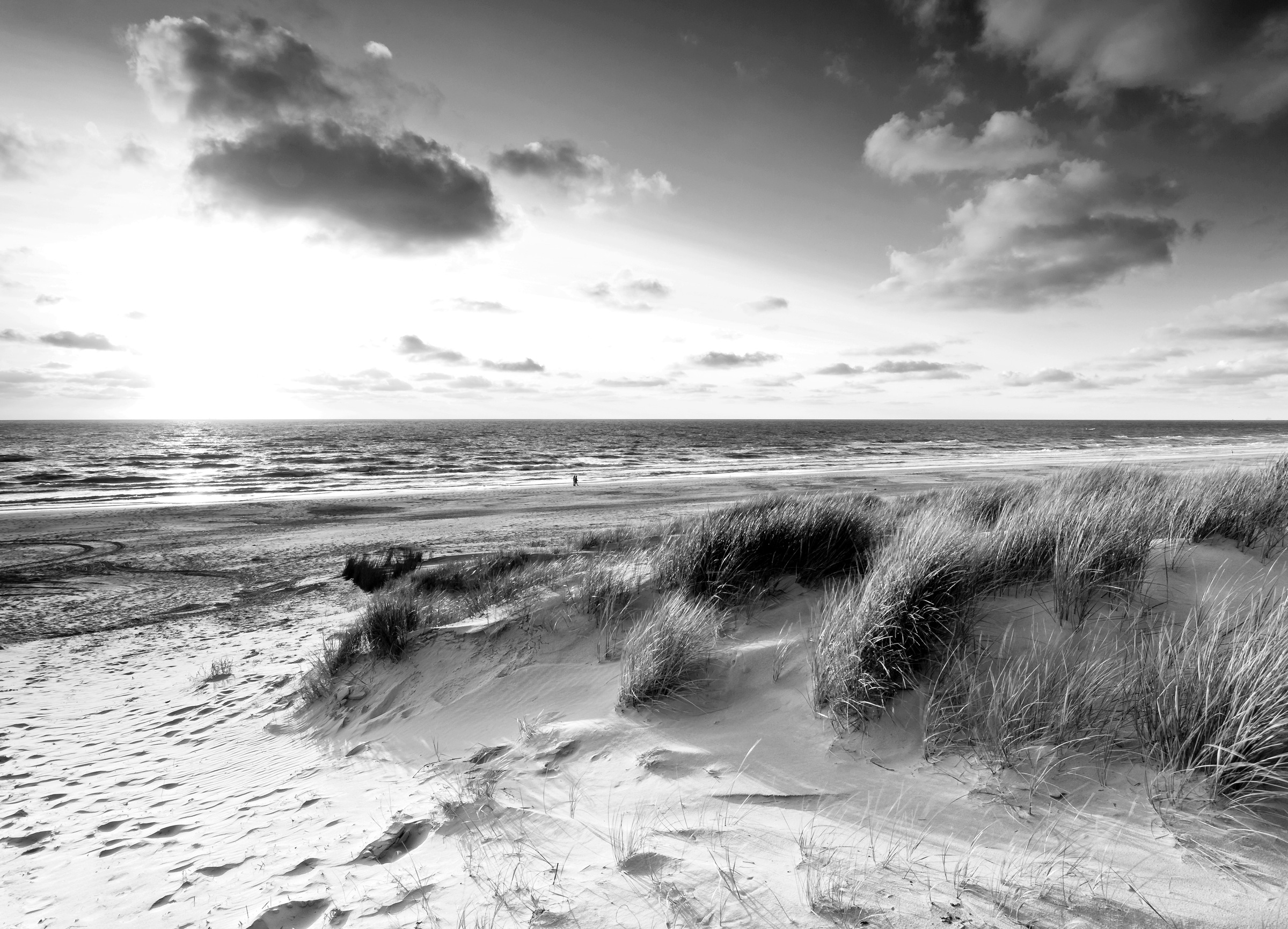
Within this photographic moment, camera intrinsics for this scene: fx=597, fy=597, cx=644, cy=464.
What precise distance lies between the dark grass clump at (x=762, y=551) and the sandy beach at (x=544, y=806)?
0.40 meters

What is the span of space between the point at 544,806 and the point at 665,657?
4.63ft

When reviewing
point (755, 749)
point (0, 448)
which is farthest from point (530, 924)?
point (0, 448)

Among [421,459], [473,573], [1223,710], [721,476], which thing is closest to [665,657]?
[1223,710]

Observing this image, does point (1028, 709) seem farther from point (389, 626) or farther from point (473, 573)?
point (473, 573)

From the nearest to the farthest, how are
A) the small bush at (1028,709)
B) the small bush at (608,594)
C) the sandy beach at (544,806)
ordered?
1. the sandy beach at (544,806)
2. the small bush at (1028,709)
3. the small bush at (608,594)

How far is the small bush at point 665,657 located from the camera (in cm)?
463

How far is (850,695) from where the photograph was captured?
3.99m

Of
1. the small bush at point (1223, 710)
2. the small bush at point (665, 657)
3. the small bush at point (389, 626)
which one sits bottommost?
the small bush at point (389, 626)

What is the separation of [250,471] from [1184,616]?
42.9 metres

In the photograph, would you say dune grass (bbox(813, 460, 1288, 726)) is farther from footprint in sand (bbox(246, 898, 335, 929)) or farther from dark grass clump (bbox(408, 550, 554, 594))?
dark grass clump (bbox(408, 550, 554, 594))

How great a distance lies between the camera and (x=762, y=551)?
6.54 metres

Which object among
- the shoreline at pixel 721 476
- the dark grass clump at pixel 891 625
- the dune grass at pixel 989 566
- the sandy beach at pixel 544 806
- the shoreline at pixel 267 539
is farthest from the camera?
the shoreline at pixel 721 476

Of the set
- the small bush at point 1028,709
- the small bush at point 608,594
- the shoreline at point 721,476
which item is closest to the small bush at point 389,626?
the small bush at point 608,594

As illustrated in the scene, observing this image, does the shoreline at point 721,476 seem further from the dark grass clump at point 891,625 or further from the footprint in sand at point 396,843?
the footprint in sand at point 396,843
